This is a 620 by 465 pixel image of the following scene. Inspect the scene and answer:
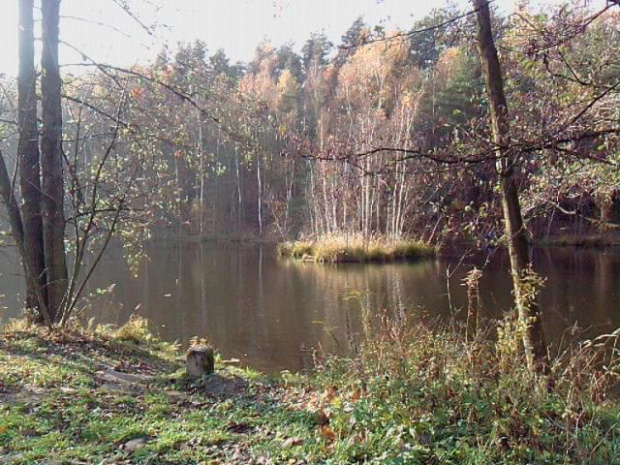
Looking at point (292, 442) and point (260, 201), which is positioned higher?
point (260, 201)

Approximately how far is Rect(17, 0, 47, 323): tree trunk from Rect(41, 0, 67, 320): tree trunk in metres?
0.13

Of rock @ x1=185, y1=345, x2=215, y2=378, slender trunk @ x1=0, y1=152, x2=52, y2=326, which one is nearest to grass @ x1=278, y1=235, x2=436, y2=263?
slender trunk @ x1=0, y1=152, x2=52, y2=326

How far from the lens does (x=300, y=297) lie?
1305 centimetres

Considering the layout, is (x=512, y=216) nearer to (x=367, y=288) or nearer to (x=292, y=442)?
(x=367, y=288)

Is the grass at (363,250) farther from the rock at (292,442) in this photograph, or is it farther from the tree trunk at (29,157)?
the rock at (292,442)

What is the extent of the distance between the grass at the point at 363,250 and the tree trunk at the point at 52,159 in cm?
1536

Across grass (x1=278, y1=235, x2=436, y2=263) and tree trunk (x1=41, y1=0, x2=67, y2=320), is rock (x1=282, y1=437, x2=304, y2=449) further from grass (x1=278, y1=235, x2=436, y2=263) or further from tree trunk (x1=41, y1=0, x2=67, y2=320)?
grass (x1=278, y1=235, x2=436, y2=263)

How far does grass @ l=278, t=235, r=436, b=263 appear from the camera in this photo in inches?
832

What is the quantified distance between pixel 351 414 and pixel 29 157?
5137 millimetres

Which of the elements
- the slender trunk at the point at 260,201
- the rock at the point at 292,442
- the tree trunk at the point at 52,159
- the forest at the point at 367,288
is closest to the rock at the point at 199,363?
the forest at the point at 367,288

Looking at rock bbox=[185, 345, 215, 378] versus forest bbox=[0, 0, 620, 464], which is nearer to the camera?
forest bbox=[0, 0, 620, 464]

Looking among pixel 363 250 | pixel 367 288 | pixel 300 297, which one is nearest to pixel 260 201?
pixel 363 250

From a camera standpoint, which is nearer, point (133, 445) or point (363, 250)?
point (133, 445)

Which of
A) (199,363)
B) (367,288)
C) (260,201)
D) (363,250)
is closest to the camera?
(199,363)
